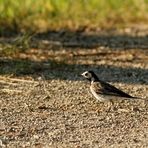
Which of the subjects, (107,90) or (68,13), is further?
(68,13)

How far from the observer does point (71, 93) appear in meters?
10.0

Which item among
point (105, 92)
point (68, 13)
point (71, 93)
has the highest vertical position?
point (105, 92)

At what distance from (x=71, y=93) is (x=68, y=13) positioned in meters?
7.41

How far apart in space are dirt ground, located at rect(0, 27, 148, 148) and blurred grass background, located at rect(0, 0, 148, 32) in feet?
2.75

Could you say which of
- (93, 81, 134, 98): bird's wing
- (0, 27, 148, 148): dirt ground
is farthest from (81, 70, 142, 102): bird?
(0, 27, 148, 148): dirt ground

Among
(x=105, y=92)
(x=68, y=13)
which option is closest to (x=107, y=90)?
(x=105, y=92)

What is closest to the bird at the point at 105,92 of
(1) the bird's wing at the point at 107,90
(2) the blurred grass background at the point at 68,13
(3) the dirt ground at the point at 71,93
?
(1) the bird's wing at the point at 107,90

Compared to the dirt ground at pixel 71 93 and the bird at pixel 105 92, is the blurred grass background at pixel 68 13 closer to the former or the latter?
the dirt ground at pixel 71 93

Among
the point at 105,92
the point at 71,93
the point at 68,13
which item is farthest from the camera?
the point at 68,13

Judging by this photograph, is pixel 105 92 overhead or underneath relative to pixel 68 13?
overhead

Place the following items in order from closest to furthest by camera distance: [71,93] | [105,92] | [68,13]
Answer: [105,92] < [71,93] < [68,13]

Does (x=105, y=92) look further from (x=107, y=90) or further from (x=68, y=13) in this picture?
(x=68, y=13)

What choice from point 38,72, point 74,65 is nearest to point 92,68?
point 74,65

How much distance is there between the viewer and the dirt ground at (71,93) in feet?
25.9
